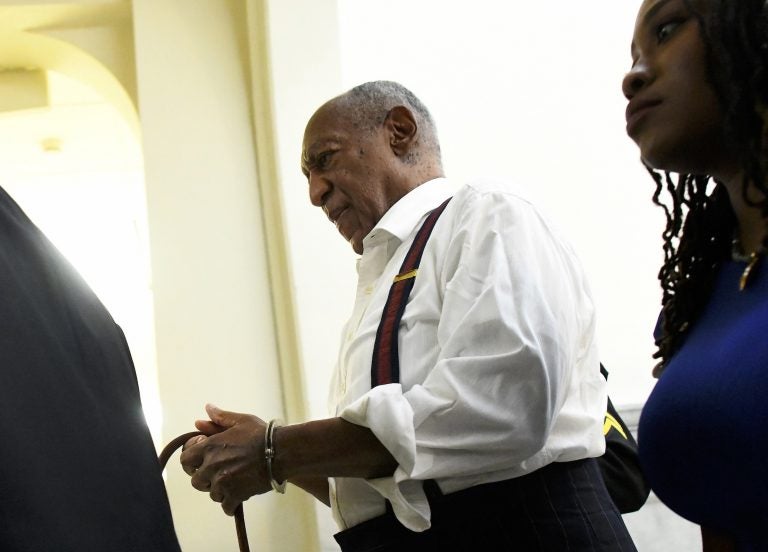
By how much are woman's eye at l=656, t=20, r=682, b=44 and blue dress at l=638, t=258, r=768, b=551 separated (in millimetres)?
374

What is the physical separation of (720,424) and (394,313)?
82cm

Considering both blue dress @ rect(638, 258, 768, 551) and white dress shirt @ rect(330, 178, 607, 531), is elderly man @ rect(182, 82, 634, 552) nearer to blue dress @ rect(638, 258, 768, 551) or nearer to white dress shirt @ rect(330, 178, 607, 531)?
white dress shirt @ rect(330, 178, 607, 531)

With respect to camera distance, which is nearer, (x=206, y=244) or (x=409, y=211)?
(x=409, y=211)

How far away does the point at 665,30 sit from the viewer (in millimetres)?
1494

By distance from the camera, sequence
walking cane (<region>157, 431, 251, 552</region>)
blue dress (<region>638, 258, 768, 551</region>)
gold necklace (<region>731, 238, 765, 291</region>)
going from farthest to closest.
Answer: walking cane (<region>157, 431, 251, 552</region>) → gold necklace (<region>731, 238, 765, 291</region>) → blue dress (<region>638, 258, 768, 551</region>)

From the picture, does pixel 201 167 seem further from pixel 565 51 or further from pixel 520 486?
pixel 520 486

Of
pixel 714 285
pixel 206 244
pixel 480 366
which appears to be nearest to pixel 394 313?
pixel 480 366

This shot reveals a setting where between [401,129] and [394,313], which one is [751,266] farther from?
[401,129]

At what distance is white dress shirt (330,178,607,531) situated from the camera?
5.58ft

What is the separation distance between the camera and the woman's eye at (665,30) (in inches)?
58.5

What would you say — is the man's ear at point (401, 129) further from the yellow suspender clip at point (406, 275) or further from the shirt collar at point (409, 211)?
the yellow suspender clip at point (406, 275)

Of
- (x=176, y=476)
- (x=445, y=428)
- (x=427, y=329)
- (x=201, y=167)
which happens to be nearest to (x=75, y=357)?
(x=445, y=428)

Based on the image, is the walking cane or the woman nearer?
the woman

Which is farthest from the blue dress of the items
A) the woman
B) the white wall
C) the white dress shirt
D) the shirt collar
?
the white wall
